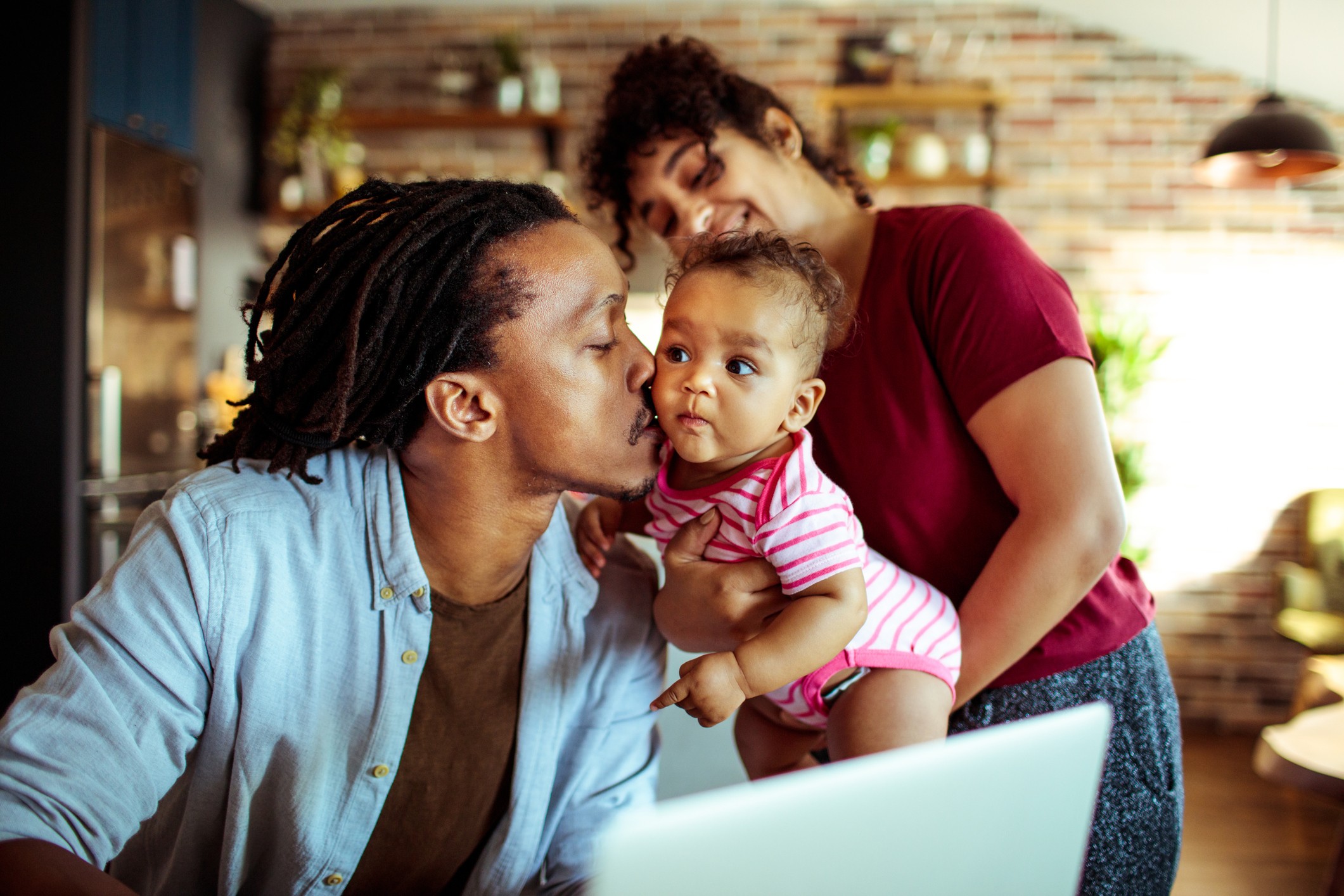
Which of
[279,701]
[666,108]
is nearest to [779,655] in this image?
[279,701]

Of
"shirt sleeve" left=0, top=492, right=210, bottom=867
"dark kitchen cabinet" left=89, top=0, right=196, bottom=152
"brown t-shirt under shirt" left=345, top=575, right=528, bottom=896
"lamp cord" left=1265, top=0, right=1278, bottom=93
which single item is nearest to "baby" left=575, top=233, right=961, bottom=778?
"brown t-shirt under shirt" left=345, top=575, right=528, bottom=896

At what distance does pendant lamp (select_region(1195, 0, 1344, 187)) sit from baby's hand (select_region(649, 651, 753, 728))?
3.18 meters

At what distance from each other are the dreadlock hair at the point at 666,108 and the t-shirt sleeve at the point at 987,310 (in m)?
0.39

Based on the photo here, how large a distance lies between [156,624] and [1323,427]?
5082mm

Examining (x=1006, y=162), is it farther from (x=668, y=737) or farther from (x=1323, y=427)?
(x=668, y=737)

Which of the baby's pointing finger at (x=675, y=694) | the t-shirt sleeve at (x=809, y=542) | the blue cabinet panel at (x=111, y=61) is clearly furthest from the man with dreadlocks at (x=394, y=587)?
the blue cabinet panel at (x=111, y=61)

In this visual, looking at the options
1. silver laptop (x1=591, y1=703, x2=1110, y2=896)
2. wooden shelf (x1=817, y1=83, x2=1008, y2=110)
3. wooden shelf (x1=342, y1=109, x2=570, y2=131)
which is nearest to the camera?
silver laptop (x1=591, y1=703, x2=1110, y2=896)

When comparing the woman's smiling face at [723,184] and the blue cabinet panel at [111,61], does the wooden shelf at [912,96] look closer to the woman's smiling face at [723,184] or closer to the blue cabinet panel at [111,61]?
the blue cabinet panel at [111,61]

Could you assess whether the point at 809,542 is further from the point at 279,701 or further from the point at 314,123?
the point at 314,123

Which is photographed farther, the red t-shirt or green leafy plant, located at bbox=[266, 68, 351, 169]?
green leafy plant, located at bbox=[266, 68, 351, 169]

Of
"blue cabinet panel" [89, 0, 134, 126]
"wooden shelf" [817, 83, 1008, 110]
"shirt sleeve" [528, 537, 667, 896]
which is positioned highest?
"wooden shelf" [817, 83, 1008, 110]

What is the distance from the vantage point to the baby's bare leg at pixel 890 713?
1.06 m

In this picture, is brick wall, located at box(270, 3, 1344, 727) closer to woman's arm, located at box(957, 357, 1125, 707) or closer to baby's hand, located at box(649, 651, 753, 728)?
woman's arm, located at box(957, 357, 1125, 707)

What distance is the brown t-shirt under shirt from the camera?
117 cm
